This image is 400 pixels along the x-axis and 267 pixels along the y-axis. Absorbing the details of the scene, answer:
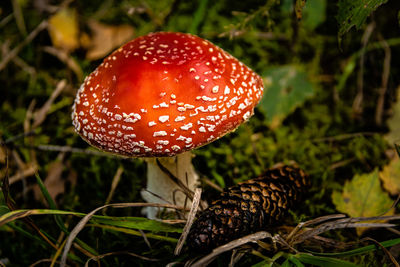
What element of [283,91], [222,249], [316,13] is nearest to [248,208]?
[222,249]

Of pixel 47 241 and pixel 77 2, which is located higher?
pixel 77 2

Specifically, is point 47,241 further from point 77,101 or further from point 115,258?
point 77,101

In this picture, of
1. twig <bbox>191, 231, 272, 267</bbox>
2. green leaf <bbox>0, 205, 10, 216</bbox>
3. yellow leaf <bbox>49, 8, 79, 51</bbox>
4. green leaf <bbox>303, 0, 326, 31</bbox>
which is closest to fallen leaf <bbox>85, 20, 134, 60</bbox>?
yellow leaf <bbox>49, 8, 79, 51</bbox>

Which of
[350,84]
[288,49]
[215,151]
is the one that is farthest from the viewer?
[288,49]

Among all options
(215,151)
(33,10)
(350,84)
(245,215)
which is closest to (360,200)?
(245,215)

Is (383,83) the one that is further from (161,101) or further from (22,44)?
(22,44)

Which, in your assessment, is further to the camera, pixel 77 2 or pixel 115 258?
pixel 77 2

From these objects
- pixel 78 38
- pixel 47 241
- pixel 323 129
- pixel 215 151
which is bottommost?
pixel 47 241

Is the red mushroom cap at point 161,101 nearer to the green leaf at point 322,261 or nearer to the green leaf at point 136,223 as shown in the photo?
the green leaf at point 136,223
